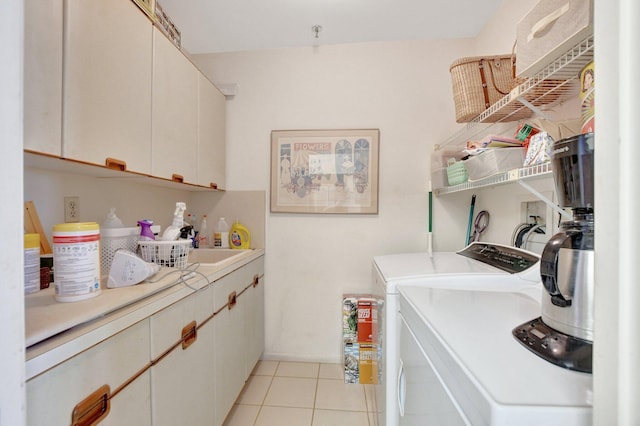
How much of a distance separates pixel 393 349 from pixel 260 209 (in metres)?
1.51

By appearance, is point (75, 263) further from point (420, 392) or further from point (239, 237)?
point (239, 237)

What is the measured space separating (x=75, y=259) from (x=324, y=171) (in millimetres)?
1680

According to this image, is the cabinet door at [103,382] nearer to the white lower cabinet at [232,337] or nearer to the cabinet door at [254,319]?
the white lower cabinet at [232,337]

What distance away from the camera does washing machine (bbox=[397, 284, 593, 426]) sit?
0.41 m

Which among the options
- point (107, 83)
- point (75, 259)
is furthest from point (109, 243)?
point (107, 83)

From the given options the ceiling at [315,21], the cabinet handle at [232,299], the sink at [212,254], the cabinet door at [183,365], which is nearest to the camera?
the cabinet door at [183,365]

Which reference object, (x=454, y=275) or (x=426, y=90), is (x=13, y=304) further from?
(x=426, y=90)

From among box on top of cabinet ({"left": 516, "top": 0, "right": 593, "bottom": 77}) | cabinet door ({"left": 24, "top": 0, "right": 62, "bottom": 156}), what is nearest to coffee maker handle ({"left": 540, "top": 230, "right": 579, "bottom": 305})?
box on top of cabinet ({"left": 516, "top": 0, "right": 593, "bottom": 77})

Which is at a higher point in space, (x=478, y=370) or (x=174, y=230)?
(x=174, y=230)

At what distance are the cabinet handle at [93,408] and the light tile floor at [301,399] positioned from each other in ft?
3.71

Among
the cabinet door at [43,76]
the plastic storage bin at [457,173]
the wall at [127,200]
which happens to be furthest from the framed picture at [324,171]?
the cabinet door at [43,76]

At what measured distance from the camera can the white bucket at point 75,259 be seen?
2.48 feet

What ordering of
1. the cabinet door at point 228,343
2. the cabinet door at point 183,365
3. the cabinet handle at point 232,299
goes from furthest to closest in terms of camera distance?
the cabinet handle at point 232,299 → the cabinet door at point 228,343 → the cabinet door at point 183,365

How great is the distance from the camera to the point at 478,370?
495 millimetres
